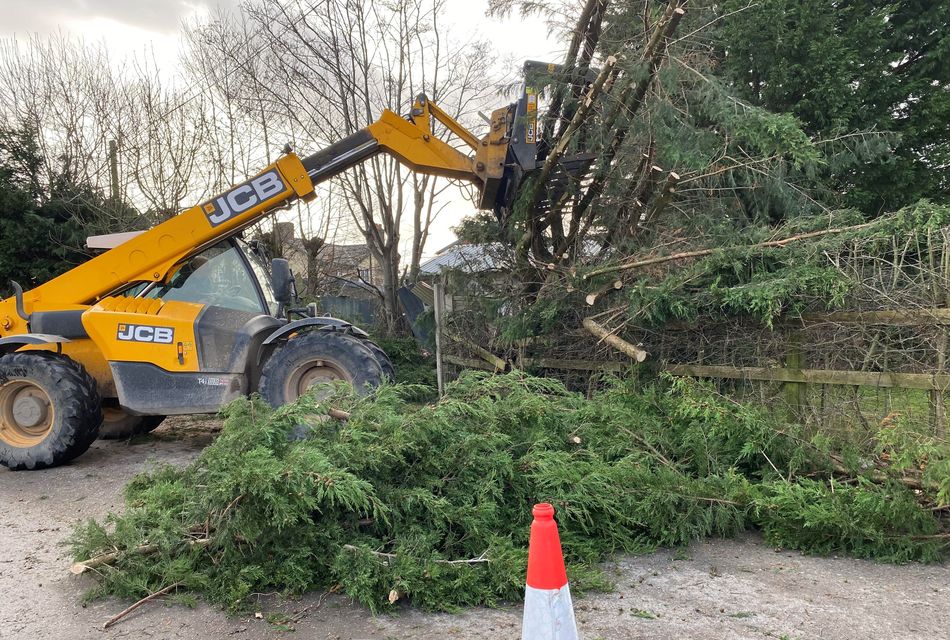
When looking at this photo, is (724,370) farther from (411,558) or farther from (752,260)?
(411,558)

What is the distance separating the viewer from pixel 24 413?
6598 mm

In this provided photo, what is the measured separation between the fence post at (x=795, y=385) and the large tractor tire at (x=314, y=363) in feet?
11.7

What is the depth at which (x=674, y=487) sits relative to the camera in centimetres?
429

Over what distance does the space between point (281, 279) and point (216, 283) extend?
93cm

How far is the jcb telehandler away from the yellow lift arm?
0.01 meters

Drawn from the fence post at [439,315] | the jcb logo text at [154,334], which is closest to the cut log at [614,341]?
the fence post at [439,315]

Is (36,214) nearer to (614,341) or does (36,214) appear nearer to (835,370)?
(614,341)

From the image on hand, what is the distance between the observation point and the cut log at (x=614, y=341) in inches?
233

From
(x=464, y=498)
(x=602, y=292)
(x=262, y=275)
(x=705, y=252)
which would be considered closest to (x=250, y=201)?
(x=262, y=275)

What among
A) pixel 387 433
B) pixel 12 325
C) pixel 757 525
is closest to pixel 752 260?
pixel 757 525

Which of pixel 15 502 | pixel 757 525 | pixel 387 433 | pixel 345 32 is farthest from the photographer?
pixel 345 32

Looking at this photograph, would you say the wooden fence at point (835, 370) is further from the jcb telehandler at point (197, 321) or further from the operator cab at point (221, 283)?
the operator cab at point (221, 283)

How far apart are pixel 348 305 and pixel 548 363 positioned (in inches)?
409

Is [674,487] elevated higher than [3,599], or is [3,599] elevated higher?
[674,487]
